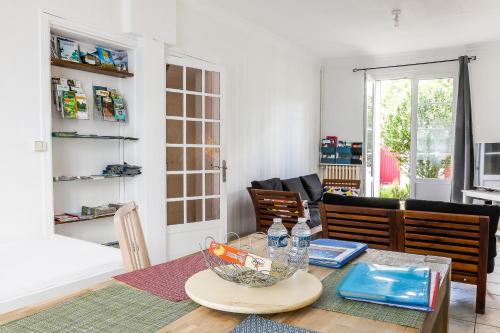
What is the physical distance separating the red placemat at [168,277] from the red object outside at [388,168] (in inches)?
341

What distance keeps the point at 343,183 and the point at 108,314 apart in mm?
5943

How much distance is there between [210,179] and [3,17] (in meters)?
2.46

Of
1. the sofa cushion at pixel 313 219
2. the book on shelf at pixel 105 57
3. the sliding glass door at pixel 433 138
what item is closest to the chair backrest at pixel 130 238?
the book on shelf at pixel 105 57

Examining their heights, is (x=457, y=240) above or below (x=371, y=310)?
below

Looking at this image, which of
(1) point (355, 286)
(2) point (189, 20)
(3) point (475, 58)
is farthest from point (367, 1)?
(1) point (355, 286)

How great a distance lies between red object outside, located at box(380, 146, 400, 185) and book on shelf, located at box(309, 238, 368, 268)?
321 inches

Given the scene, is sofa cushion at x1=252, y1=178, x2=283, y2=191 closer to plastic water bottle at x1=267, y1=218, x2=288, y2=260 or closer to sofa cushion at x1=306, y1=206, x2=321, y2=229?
sofa cushion at x1=306, y1=206, x2=321, y2=229

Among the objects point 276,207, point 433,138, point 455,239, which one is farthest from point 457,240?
point 433,138

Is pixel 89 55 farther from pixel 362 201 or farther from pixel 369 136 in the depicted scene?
pixel 369 136

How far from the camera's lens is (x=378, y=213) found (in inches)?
129

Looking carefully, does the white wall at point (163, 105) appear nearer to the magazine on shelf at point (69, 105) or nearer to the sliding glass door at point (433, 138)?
the magazine on shelf at point (69, 105)

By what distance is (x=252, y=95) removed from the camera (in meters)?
5.38

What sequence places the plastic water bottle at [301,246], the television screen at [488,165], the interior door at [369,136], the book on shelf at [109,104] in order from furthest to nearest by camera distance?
1. the interior door at [369,136]
2. the television screen at [488,165]
3. the book on shelf at [109,104]
4. the plastic water bottle at [301,246]

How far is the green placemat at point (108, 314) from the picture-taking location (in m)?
1.03
